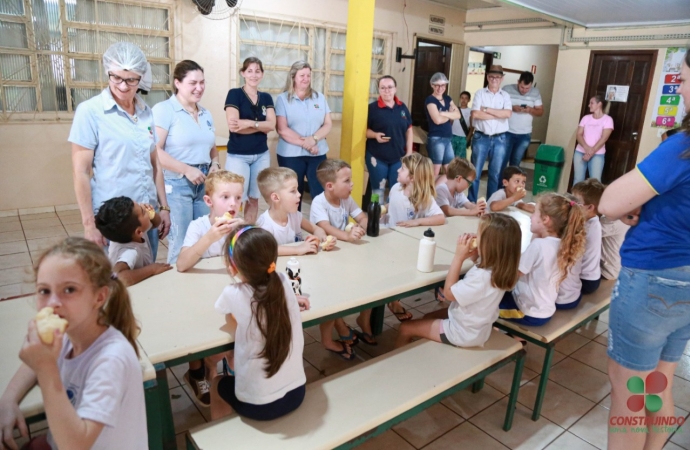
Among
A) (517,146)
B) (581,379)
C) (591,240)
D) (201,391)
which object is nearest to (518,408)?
(581,379)

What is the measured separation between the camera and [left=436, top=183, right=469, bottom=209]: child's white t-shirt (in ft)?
11.7

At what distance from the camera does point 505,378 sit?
107 inches

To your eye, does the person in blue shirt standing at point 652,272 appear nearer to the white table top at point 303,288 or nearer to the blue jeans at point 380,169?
the white table top at point 303,288

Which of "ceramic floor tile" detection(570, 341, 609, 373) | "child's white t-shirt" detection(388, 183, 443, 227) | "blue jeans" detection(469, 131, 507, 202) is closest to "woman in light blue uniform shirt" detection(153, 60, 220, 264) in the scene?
"child's white t-shirt" detection(388, 183, 443, 227)

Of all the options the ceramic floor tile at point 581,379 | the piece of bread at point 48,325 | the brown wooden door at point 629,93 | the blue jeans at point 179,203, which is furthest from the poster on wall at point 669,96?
the piece of bread at point 48,325

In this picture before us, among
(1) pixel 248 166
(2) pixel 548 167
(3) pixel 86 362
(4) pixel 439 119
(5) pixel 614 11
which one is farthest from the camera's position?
(2) pixel 548 167

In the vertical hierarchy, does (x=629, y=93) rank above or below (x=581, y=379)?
above

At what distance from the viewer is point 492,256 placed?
205 cm

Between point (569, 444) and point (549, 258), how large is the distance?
33.8 inches

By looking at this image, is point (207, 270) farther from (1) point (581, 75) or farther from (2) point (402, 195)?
(1) point (581, 75)

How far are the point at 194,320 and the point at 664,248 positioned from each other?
158cm

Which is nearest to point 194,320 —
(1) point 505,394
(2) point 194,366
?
(2) point 194,366

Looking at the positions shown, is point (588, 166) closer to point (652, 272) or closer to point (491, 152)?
point (491, 152)

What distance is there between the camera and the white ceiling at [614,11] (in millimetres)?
4957
